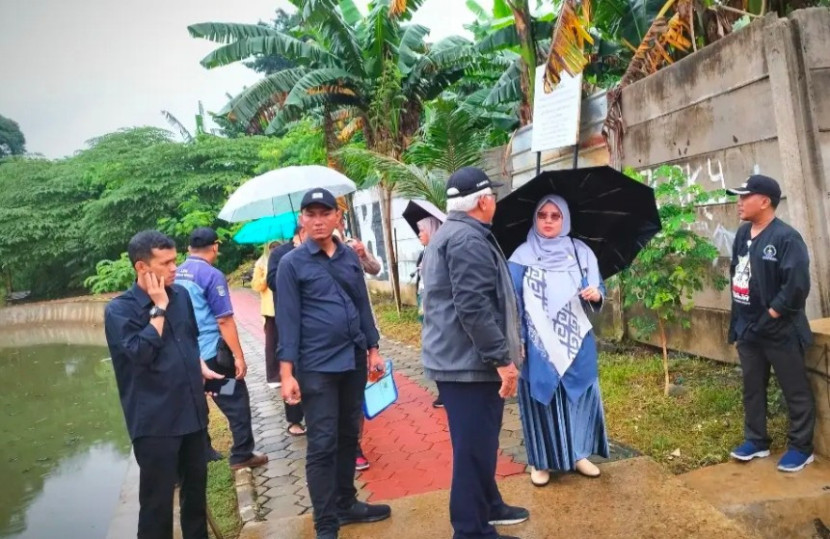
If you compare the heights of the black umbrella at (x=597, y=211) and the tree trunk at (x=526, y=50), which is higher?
the tree trunk at (x=526, y=50)

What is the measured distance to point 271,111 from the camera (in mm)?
11391

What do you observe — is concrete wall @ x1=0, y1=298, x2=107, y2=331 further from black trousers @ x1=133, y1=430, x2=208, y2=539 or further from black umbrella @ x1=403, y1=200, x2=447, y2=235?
black trousers @ x1=133, y1=430, x2=208, y2=539

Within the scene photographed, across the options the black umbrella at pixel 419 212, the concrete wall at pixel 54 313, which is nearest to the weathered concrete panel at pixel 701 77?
the black umbrella at pixel 419 212

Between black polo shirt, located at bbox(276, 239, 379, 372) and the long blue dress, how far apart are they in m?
0.94

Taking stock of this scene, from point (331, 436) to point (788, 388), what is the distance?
→ 102 inches

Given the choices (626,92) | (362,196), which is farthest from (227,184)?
(626,92)

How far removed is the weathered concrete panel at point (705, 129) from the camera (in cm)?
456

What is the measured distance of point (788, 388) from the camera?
354 centimetres

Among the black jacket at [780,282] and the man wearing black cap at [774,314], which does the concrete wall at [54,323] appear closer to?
the man wearing black cap at [774,314]

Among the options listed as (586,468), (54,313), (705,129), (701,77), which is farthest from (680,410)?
(54,313)

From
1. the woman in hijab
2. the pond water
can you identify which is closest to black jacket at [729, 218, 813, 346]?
the woman in hijab

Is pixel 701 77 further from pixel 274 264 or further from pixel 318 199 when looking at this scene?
pixel 274 264

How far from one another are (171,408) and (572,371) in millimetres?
2104

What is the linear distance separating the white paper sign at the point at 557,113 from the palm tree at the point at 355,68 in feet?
9.35
